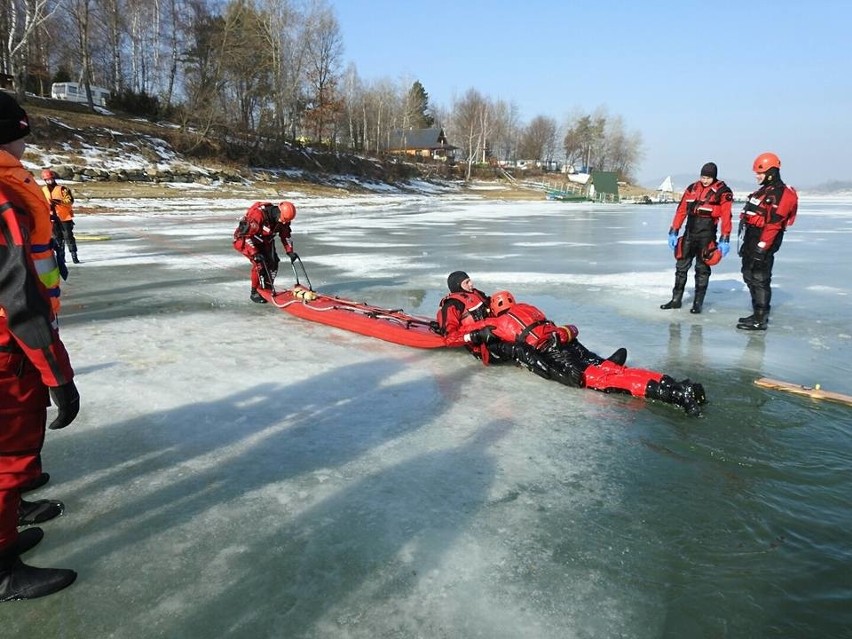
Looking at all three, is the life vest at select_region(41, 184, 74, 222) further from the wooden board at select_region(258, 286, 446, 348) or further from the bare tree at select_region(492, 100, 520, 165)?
the bare tree at select_region(492, 100, 520, 165)

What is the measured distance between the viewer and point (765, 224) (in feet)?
19.0

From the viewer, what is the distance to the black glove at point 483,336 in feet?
14.6

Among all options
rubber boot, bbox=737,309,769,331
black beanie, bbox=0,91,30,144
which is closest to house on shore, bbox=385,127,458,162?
rubber boot, bbox=737,309,769,331

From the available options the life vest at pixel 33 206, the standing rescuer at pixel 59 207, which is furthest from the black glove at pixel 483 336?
the standing rescuer at pixel 59 207

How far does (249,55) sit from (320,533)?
41.1 meters

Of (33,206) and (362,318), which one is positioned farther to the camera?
(362,318)

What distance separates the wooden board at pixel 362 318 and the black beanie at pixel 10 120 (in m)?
3.43

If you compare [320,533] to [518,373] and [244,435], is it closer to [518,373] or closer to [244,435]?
[244,435]

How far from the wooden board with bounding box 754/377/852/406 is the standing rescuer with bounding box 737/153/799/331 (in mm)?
1932

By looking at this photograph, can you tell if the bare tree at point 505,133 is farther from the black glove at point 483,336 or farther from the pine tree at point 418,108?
the black glove at point 483,336

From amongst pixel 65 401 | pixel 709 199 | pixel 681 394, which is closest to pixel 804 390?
pixel 681 394

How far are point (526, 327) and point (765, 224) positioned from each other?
3.29m

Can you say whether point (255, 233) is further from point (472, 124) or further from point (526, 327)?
point (472, 124)

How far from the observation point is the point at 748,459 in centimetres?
298
